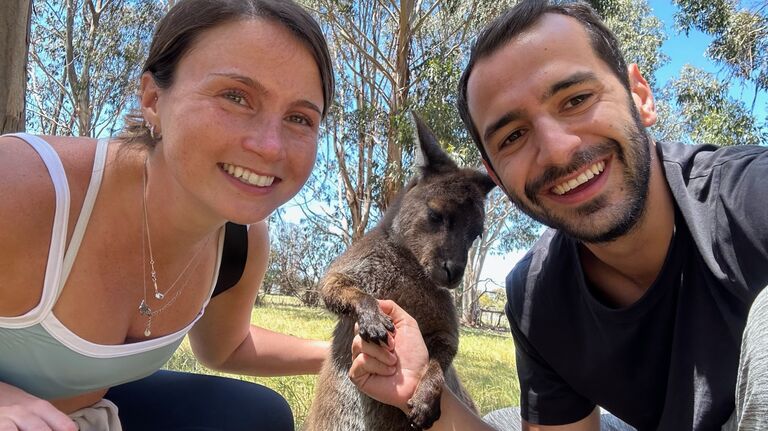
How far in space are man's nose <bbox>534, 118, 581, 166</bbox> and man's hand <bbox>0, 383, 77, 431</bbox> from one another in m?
1.31

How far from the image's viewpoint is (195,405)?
6.98 feet

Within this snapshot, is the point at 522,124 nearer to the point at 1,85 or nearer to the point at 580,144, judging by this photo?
the point at 580,144

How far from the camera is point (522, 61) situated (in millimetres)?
1678

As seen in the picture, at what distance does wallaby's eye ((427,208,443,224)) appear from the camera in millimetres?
2617

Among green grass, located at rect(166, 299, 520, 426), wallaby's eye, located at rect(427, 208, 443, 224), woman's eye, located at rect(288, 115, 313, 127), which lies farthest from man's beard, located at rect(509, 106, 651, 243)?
green grass, located at rect(166, 299, 520, 426)

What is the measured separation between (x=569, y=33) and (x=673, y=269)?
0.72m

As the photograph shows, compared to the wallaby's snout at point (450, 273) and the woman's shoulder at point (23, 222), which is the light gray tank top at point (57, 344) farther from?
the wallaby's snout at point (450, 273)

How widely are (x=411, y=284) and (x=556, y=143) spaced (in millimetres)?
1065

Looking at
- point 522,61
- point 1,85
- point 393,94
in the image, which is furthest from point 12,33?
point 393,94

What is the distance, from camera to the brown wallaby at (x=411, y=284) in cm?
208

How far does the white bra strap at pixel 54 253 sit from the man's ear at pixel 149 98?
29 centimetres

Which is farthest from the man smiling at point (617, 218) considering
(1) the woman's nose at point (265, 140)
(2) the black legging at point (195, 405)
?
(2) the black legging at point (195, 405)

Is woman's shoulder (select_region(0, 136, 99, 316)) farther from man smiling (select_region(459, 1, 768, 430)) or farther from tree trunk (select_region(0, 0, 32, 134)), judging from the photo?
tree trunk (select_region(0, 0, 32, 134))

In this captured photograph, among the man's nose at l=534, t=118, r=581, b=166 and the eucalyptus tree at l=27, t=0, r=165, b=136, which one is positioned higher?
the eucalyptus tree at l=27, t=0, r=165, b=136
